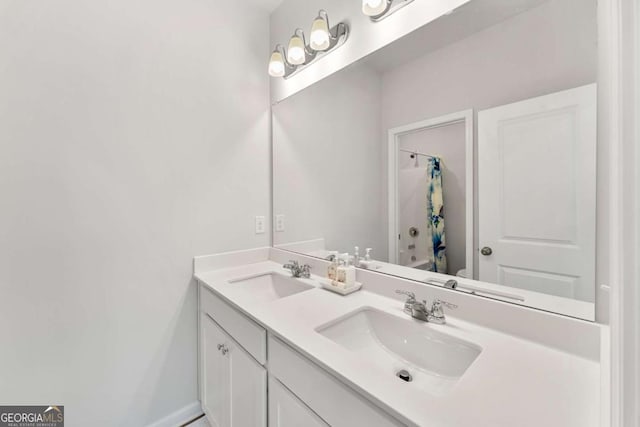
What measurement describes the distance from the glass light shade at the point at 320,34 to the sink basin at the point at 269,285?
128cm

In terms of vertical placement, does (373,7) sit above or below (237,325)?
above

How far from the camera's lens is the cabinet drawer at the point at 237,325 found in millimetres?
996

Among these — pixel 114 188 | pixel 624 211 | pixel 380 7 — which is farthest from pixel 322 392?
pixel 380 7

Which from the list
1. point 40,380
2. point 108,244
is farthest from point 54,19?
point 40,380

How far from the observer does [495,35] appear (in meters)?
0.93

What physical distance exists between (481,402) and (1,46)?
202 centimetres

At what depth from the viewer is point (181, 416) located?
4.91 feet

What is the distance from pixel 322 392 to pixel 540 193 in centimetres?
92

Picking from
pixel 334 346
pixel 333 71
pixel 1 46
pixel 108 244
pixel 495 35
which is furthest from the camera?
pixel 333 71

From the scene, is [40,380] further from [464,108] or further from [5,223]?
[464,108]

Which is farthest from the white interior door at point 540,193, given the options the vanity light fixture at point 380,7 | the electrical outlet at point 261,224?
the electrical outlet at point 261,224

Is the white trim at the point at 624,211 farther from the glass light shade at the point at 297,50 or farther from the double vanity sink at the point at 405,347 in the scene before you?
the glass light shade at the point at 297,50

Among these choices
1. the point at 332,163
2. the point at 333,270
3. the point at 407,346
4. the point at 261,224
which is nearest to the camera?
the point at 407,346

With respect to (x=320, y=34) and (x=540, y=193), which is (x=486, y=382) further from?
(x=320, y=34)
